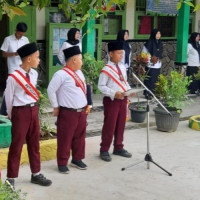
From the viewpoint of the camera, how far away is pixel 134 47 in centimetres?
1311

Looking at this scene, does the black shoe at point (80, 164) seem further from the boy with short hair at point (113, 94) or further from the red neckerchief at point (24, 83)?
the red neckerchief at point (24, 83)

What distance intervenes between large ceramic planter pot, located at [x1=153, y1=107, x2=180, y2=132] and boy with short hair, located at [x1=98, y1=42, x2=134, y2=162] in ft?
5.95

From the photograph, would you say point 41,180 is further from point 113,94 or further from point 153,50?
point 153,50

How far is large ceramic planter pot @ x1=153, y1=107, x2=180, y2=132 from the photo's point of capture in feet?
27.7

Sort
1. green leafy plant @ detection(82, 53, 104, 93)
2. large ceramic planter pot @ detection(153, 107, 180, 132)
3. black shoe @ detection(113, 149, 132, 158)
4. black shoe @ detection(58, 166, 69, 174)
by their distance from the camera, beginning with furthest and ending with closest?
green leafy plant @ detection(82, 53, 104, 93), large ceramic planter pot @ detection(153, 107, 180, 132), black shoe @ detection(113, 149, 132, 158), black shoe @ detection(58, 166, 69, 174)

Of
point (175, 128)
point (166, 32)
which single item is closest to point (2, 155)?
point (175, 128)

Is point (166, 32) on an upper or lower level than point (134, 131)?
upper

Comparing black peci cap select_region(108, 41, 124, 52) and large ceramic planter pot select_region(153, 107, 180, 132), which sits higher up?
black peci cap select_region(108, 41, 124, 52)

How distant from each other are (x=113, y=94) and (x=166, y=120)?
229cm

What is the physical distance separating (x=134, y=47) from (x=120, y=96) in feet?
22.4

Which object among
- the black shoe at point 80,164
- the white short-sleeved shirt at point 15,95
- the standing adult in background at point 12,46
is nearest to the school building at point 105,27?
the standing adult in background at point 12,46

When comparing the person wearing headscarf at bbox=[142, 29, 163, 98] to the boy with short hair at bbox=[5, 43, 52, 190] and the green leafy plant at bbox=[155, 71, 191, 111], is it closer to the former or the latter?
the green leafy plant at bbox=[155, 71, 191, 111]

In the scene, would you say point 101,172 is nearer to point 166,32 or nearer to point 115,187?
point 115,187

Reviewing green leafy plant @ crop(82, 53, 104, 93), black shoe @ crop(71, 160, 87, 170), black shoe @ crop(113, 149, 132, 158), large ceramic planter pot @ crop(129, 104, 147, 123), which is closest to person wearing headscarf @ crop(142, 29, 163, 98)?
green leafy plant @ crop(82, 53, 104, 93)
